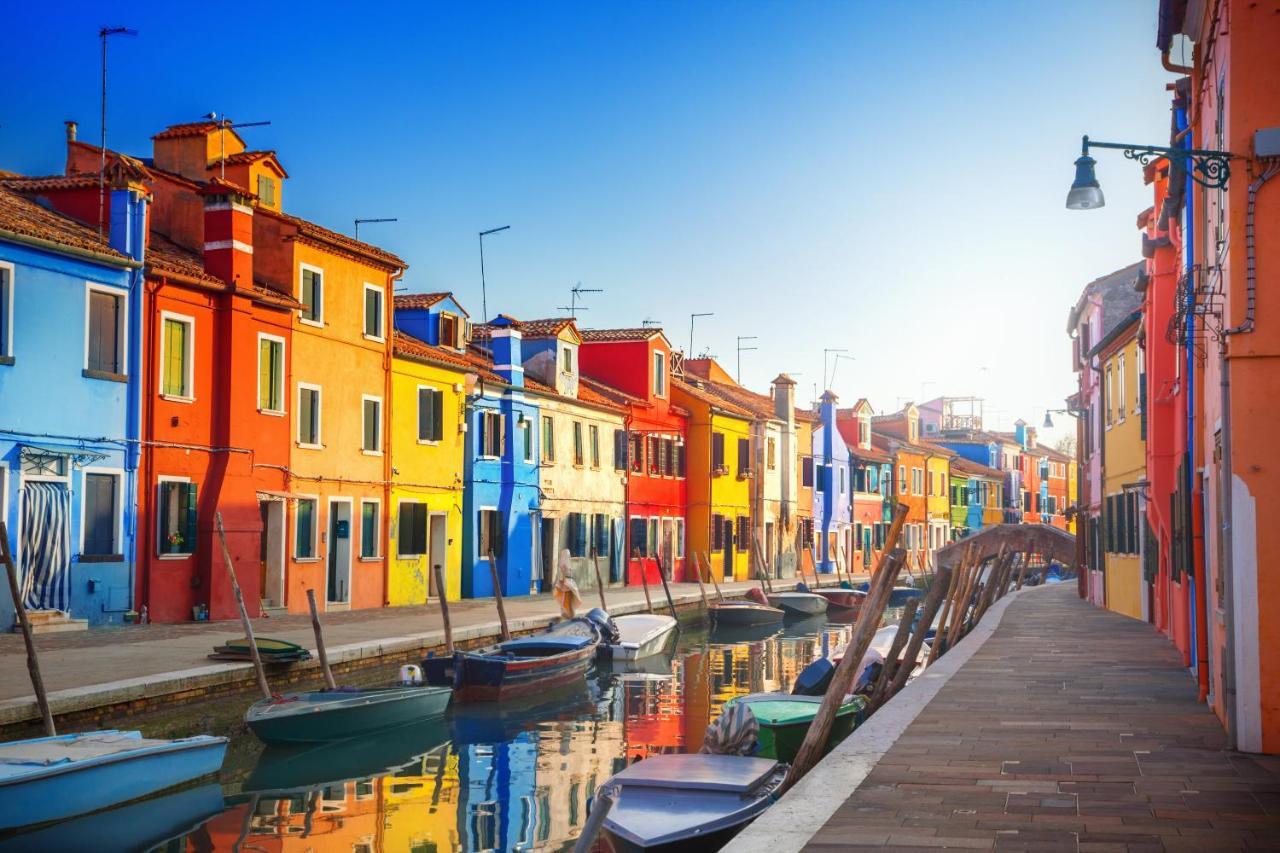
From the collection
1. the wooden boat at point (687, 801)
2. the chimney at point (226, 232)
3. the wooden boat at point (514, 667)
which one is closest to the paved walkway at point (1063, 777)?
the wooden boat at point (687, 801)

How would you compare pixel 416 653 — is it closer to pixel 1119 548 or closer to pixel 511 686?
pixel 511 686

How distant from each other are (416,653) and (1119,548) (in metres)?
14.2

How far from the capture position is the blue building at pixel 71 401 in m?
20.0

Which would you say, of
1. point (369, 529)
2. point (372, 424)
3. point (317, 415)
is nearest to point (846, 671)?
point (317, 415)

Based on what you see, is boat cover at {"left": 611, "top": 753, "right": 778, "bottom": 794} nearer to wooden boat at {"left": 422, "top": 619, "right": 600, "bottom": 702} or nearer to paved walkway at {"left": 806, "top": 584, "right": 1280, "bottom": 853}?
paved walkway at {"left": 806, "top": 584, "right": 1280, "bottom": 853}

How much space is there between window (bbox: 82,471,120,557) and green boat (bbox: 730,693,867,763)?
40.4ft

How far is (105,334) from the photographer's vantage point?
21750 millimetres

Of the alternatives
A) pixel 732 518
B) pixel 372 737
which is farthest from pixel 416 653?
pixel 732 518

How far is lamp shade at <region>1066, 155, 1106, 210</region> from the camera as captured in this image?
10.7 m

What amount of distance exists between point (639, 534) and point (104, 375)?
2318 centimetres

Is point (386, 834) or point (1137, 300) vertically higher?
point (1137, 300)

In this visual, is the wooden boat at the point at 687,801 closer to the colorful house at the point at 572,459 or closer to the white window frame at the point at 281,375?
the white window frame at the point at 281,375

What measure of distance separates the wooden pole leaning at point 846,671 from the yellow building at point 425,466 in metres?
18.9

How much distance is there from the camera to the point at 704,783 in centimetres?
957
